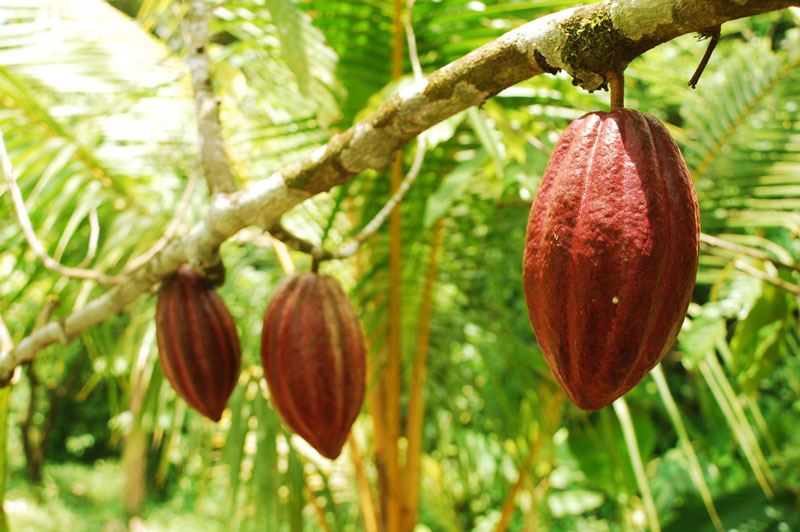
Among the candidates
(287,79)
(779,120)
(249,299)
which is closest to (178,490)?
(249,299)

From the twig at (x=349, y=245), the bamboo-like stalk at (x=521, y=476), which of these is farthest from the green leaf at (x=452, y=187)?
the bamboo-like stalk at (x=521, y=476)

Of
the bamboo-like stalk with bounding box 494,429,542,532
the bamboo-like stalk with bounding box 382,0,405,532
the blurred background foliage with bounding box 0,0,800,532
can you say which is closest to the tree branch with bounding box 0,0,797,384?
the blurred background foliage with bounding box 0,0,800,532

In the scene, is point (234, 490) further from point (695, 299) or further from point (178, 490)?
point (178, 490)

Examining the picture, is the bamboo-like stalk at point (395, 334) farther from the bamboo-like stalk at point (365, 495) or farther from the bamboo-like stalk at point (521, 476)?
the bamboo-like stalk at point (521, 476)

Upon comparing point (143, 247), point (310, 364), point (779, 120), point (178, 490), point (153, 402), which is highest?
point (310, 364)

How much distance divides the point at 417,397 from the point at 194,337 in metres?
0.88

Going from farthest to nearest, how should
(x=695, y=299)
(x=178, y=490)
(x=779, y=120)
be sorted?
(x=178, y=490) < (x=695, y=299) < (x=779, y=120)

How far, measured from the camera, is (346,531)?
1967 mm

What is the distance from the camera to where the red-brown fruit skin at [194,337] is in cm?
62

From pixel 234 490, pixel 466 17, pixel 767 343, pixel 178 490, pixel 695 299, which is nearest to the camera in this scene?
pixel 767 343

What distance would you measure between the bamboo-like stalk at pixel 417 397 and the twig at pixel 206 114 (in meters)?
0.67

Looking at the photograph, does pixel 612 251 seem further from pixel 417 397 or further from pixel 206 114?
pixel 417 397

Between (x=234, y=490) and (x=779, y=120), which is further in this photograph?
(x=779, y=120)

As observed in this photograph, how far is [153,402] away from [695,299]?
7.45ft
